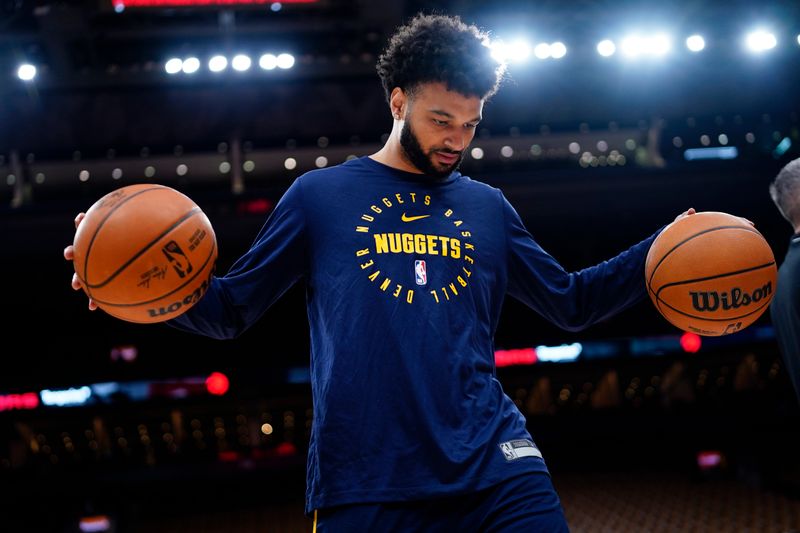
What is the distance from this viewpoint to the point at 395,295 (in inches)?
56.2

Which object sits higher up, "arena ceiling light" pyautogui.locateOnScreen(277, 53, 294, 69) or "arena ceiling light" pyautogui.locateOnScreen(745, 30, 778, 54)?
"arena ceiling light" pyautogui.locateOnScreen(277, 53, 294, 69)

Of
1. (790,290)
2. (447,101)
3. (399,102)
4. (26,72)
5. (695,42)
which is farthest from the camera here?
(695,42)

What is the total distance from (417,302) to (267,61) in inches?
317

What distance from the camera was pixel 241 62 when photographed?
8.77m

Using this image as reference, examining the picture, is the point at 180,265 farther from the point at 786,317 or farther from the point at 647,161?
the point at 647,161

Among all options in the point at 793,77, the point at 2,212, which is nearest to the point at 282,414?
the point at 2,212

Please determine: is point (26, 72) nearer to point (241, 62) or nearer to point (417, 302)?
point (241, 62)

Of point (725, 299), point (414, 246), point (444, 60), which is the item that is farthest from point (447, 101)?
point (725, 299)

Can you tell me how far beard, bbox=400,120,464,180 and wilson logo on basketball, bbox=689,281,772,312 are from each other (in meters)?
0.69

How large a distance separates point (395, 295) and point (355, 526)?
44cm

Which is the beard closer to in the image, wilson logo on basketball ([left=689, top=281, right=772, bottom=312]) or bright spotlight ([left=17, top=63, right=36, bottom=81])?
wilson logo on basketball ([left=689, top=281, right=772, bottom=312])

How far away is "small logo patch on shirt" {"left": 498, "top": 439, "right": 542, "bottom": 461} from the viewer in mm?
1374

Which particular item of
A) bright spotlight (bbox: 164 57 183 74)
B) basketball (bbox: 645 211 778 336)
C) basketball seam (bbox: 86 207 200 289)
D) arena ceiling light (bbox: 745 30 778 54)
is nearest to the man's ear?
basketball seam (bbox: 86 207 200 289)

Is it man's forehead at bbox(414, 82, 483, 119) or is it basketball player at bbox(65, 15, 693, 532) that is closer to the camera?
basketball player at bbox(65, 15, 693, 532)
